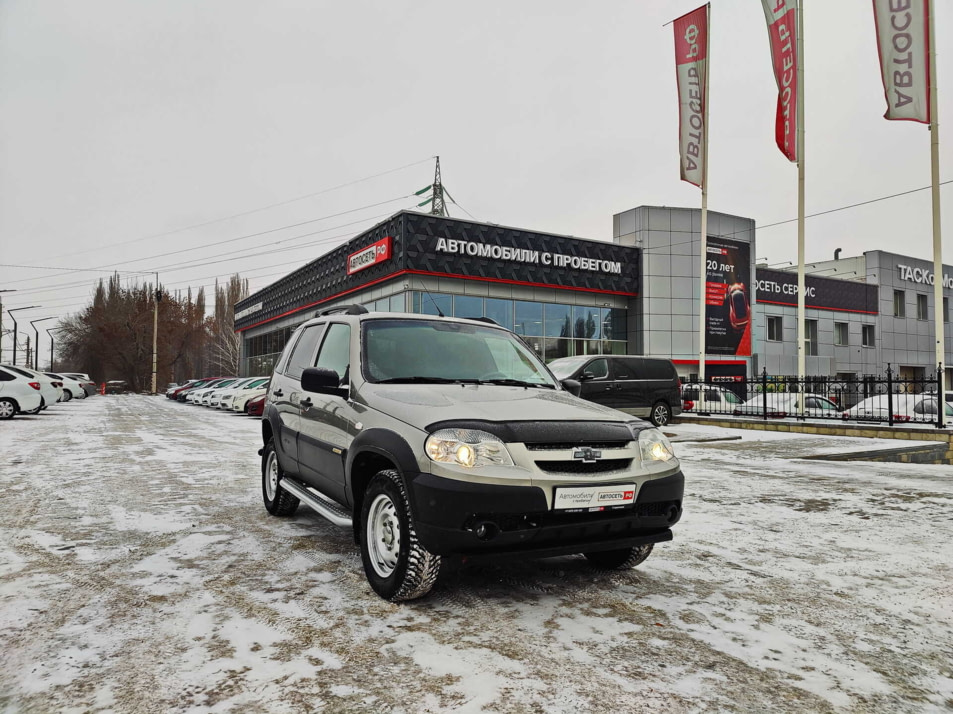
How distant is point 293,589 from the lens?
150 inches

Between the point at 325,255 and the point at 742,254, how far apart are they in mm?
23660

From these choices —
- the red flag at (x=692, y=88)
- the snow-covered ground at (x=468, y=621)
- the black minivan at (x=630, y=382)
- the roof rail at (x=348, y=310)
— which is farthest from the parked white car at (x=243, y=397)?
the roof rail at (x=348, y=310)

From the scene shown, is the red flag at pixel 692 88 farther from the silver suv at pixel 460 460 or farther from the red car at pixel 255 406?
the silver suv at pixel 460 460

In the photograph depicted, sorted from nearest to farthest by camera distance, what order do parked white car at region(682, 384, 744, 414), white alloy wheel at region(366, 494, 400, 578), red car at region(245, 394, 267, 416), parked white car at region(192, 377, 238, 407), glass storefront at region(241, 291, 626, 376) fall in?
white alloy wheel at region(366, 494, 400, 578) < parked white car at region(682, 384, 744, 414) < red car at region(245, 394, 267, 416) < glass storefront at region(241, 291, 626, 376) < parked white car at region(192, 377, 238, 407)

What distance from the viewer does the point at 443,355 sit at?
4.56 metres

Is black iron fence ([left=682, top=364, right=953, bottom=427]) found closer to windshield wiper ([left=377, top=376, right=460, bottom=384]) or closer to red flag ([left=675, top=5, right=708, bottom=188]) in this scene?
red flag ([left=675, top=5, right=708, bottom=188])

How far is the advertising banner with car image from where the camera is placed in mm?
34281

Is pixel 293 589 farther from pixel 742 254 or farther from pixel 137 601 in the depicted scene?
pixel 742 254

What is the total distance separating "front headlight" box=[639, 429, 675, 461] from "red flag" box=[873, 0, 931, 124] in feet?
52.5

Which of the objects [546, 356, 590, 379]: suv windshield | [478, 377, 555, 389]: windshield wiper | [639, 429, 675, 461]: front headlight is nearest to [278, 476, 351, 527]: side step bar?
[478, 377, 555, 389]: windshield wiper

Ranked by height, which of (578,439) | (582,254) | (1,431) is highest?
(582,254)

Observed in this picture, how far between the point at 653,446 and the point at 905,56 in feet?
54.9

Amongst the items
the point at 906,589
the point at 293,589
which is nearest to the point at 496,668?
the point at 293,589

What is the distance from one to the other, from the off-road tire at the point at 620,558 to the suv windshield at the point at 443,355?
126cm
